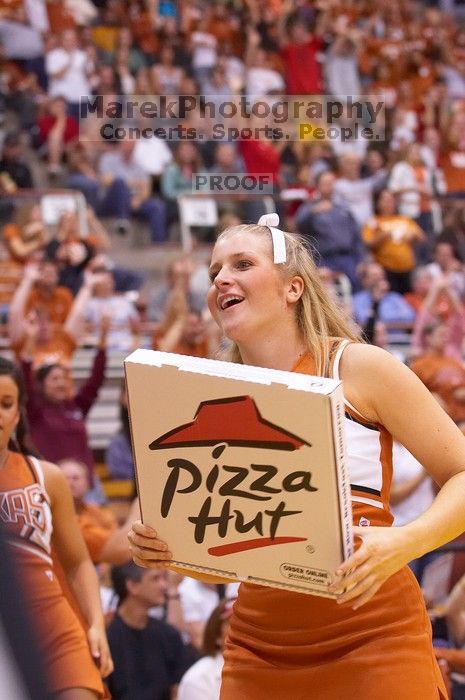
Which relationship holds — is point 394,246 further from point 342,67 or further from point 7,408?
point 7,408

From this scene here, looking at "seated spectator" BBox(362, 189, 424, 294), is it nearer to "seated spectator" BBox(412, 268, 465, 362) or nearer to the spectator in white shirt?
"seated spectator" BBox(412, 268, 465, 362)

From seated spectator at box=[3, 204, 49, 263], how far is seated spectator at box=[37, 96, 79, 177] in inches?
67.6

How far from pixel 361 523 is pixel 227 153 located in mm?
7846

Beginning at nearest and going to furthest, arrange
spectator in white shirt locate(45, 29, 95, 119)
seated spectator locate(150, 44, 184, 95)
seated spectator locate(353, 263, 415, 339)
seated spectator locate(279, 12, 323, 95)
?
seated spectator locate(353, 263, 415, 339), spectator in white shirt locate(45, 29, 95, 119), seated spectator locate(150, 44, 184, 95), seated spectator locate(279, 12, 323, 95)

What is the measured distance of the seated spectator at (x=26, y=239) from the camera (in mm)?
8547

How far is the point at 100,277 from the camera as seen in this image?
812 cm

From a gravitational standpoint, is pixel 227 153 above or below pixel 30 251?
above

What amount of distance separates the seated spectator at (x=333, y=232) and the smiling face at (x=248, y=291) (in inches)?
261

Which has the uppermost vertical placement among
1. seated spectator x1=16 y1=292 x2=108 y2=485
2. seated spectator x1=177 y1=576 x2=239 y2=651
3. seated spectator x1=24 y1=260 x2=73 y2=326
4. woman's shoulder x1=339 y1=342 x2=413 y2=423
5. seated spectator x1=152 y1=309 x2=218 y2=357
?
woman's shoulder x1=339 y1=342 x2=413 y2=423

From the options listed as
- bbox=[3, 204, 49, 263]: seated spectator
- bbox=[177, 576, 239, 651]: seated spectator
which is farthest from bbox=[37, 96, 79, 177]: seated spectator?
bbox=[177, 576, 239, 651]: seated spectator

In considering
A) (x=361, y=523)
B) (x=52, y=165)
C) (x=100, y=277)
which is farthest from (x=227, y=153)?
(x=361, y=523)

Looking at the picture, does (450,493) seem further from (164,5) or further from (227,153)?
(164,5)

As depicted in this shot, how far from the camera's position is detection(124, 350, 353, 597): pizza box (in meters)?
2.04

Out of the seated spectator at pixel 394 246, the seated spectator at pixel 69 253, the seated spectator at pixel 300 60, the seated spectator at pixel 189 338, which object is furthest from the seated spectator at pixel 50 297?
the seated spectator at pixel 300 60
